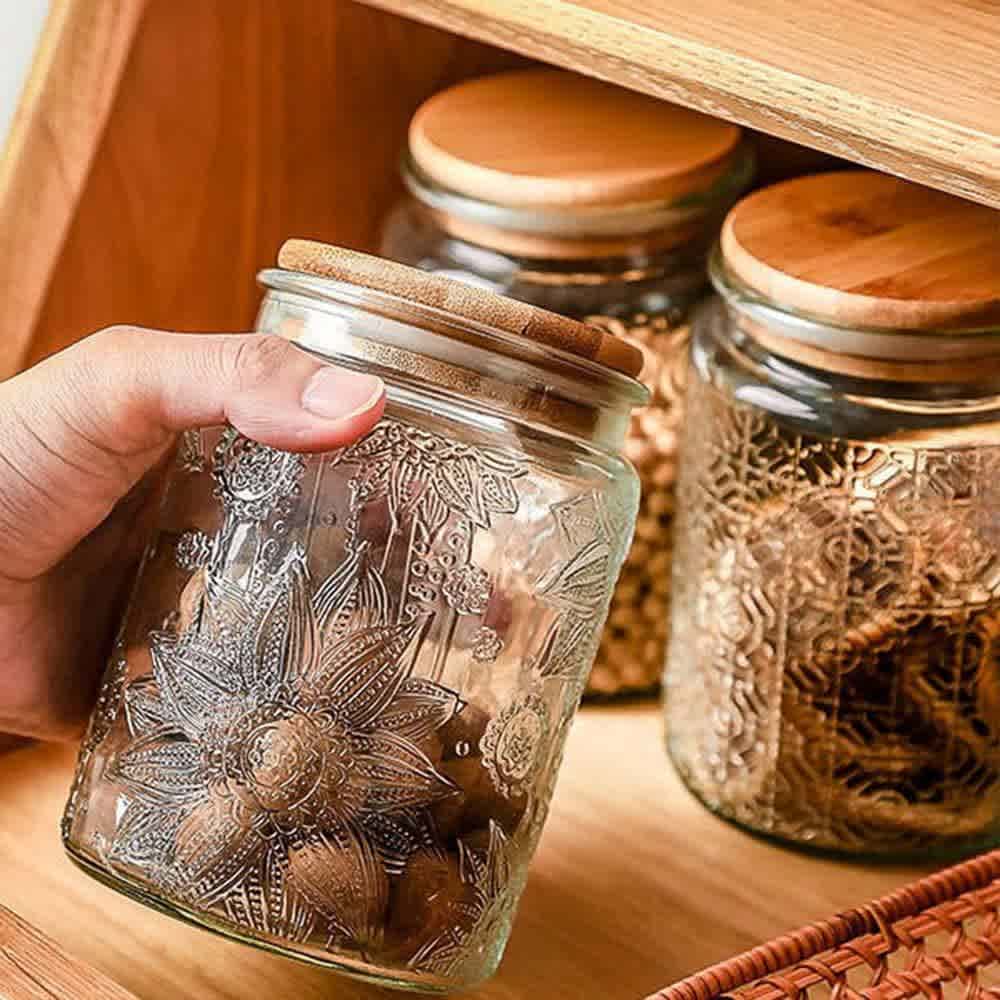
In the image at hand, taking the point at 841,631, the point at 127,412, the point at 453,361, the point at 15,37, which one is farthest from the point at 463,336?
the point at 15,37

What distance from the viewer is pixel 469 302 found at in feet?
2.04

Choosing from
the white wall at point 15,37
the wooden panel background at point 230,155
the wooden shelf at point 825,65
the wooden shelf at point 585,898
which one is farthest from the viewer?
the white wall at point 15,37

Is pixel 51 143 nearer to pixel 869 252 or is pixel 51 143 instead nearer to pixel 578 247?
pixel 578 247

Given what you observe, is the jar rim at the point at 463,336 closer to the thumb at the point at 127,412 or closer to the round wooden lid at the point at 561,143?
the thumb at the point at 127,412

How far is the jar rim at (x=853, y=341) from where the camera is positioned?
718mm

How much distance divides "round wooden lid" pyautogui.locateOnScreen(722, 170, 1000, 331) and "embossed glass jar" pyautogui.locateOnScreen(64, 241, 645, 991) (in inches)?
4.2

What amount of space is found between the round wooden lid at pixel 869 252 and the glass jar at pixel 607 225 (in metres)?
0.06

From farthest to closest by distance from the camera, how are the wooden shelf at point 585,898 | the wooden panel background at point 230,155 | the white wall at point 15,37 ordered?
1. the white wall at point 15,37
2. the wooden panel background at point 230,155
3. the wooden shelf at point 585,898

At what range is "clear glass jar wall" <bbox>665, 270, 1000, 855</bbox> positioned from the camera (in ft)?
2.43

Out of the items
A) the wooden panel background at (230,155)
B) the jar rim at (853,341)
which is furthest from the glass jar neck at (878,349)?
the wooden panel background at (230,155)

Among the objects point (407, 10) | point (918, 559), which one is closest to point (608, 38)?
point (407, 10)

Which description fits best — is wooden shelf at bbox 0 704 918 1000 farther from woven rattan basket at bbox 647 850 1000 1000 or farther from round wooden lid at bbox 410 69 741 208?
round wooden lid at bbox 410 69 741 208

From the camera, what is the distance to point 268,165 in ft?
2.96

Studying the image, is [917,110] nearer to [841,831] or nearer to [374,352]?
[374,352]
